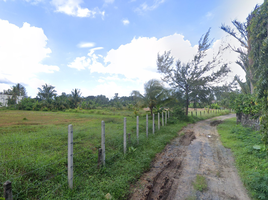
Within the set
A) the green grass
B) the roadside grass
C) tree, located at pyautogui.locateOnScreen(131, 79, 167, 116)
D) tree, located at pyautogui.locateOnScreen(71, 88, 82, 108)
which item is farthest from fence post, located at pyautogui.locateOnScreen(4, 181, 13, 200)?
tree, located at pyautogui.locateOnScreen(71, 88, 82, 108)

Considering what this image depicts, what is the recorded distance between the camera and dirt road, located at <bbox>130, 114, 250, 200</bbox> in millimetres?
3248

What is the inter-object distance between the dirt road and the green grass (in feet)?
0.21

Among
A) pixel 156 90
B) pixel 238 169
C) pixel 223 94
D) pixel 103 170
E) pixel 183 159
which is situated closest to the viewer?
pixel 103 170

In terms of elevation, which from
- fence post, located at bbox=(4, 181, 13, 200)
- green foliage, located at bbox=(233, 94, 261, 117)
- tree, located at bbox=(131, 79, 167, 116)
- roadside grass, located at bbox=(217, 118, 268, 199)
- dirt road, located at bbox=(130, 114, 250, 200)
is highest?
tree, located at bbox=(131, 79, 167, 116)

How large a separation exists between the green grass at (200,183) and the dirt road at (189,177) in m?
0.07

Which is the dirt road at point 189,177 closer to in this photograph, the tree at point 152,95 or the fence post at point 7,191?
the fence post at point 7,191

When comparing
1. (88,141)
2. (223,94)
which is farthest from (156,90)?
(88,141)

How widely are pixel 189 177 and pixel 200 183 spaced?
0.35 meters

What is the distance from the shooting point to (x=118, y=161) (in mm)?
4539

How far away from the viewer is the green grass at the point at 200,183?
347 centimetres

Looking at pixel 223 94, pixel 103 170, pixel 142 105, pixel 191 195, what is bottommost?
pixel 191 195

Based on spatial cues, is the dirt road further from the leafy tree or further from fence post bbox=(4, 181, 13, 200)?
fence post bbox=(4, 181, 13, 200)

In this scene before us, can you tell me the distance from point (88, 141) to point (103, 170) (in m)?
2.10

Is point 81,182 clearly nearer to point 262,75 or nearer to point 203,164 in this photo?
point 203,164
